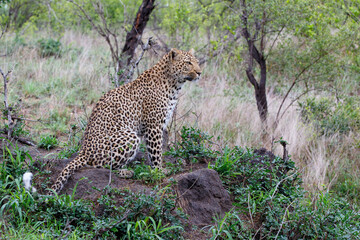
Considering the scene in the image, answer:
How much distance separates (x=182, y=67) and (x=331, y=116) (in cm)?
518

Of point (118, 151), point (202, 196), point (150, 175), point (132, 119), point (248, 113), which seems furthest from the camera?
point (248, 113)

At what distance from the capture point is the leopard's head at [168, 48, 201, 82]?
7797mm

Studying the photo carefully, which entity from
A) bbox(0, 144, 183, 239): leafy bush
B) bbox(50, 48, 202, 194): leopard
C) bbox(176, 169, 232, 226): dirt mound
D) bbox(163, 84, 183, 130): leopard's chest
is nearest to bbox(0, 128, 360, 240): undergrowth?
bbox(0, 144, 183, 239): leafy bush

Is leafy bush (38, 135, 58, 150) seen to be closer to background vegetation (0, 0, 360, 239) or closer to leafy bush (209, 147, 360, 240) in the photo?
background vegetation (0, 0, 360, 239)

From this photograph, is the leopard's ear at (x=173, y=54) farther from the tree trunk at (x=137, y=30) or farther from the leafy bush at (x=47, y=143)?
the tree trunk at (x=137, y=30)

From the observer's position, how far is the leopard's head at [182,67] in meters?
7.80

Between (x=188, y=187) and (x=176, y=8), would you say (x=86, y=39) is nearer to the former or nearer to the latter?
(x=176, y=8)

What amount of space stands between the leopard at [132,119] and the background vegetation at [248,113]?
447 millimetres

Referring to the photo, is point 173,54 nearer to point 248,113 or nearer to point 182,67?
point 182,67

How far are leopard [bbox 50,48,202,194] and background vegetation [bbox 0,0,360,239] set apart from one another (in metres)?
0.45

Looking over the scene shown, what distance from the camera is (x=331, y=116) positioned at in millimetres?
11297

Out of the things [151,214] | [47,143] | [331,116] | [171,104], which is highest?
[331,116]

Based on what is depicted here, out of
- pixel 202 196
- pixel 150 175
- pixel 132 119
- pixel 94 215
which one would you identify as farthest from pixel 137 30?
pixel 94 215

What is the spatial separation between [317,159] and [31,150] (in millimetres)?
6043
